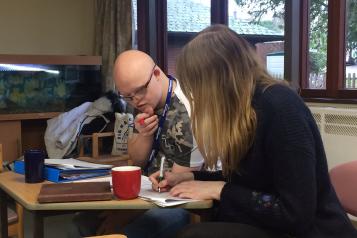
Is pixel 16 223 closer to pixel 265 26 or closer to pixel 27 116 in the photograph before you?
pixel 27 116

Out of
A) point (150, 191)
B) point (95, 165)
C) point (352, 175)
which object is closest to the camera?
point (150, 191)

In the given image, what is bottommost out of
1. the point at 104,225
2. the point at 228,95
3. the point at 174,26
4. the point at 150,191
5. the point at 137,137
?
the point at 104,225

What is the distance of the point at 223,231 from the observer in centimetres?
117

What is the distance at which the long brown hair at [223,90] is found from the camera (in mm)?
1216

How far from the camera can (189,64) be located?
128cm

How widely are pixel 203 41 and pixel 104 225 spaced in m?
0.75

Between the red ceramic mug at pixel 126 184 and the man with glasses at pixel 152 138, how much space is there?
279mm

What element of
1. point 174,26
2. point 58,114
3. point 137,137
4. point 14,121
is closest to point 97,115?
point 58,114

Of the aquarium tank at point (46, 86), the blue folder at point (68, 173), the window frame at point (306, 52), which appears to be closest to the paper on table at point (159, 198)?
the blue folder at point (68, 173)

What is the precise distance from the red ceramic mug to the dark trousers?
0.19 meters

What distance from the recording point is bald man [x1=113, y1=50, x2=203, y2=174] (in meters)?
1.67

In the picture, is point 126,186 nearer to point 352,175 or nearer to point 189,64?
point 189,64

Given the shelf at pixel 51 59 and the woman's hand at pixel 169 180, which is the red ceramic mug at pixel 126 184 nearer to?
the woman's hand at pixel 169 180

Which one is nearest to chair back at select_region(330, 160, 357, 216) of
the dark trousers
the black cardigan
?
the black cardigan
